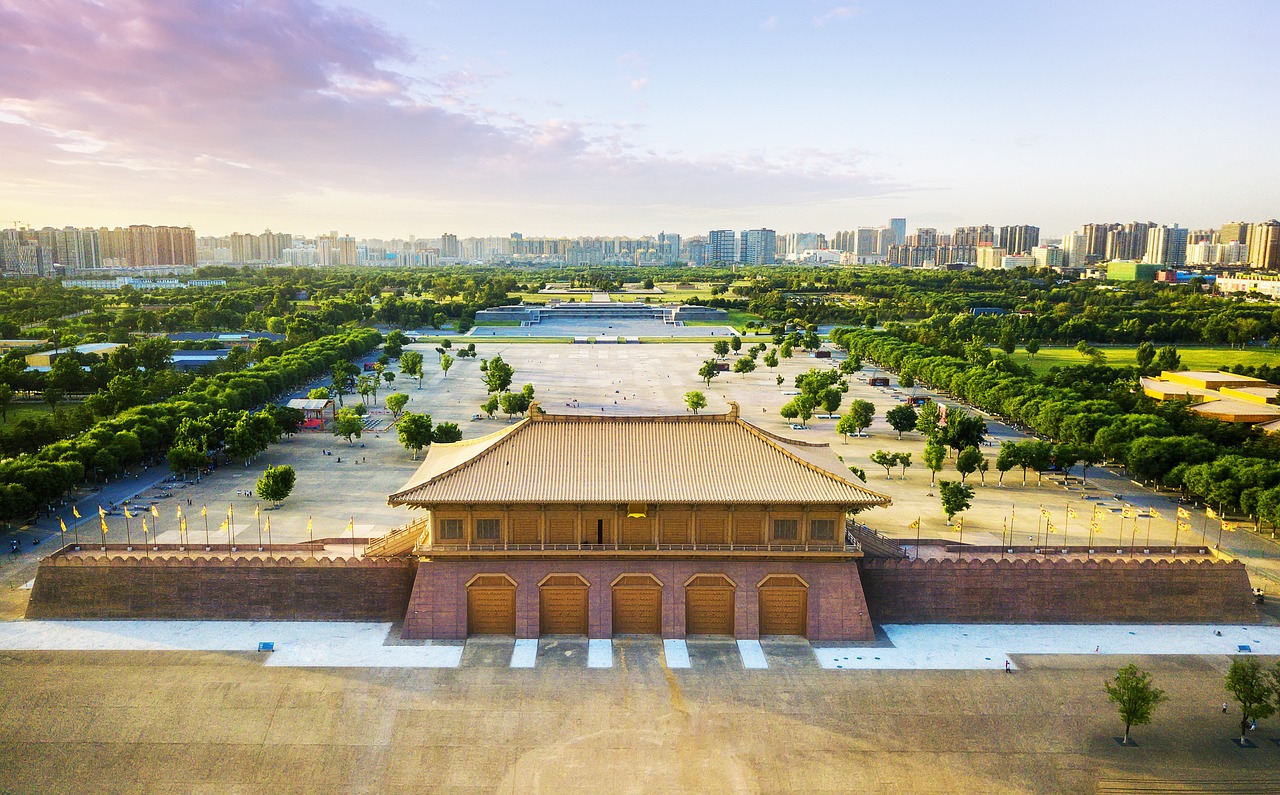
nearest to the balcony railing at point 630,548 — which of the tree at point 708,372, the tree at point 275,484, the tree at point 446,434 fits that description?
the tree at point 275,484

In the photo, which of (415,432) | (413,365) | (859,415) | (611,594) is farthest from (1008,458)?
(413,365)

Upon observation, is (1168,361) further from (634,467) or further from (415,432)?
(634,467)

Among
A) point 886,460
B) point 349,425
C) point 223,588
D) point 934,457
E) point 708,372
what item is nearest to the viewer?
point 223,588

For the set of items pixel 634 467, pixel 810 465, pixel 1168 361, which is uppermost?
pixel 810 465

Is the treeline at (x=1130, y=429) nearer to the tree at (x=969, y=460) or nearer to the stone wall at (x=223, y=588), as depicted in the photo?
the tree at (x=969, y=460)

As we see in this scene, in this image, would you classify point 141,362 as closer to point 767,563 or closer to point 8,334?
point 8,334

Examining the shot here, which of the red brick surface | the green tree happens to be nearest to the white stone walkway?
the red brick surface

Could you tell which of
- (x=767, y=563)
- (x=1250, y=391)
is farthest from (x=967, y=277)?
(x=767, y=563)
